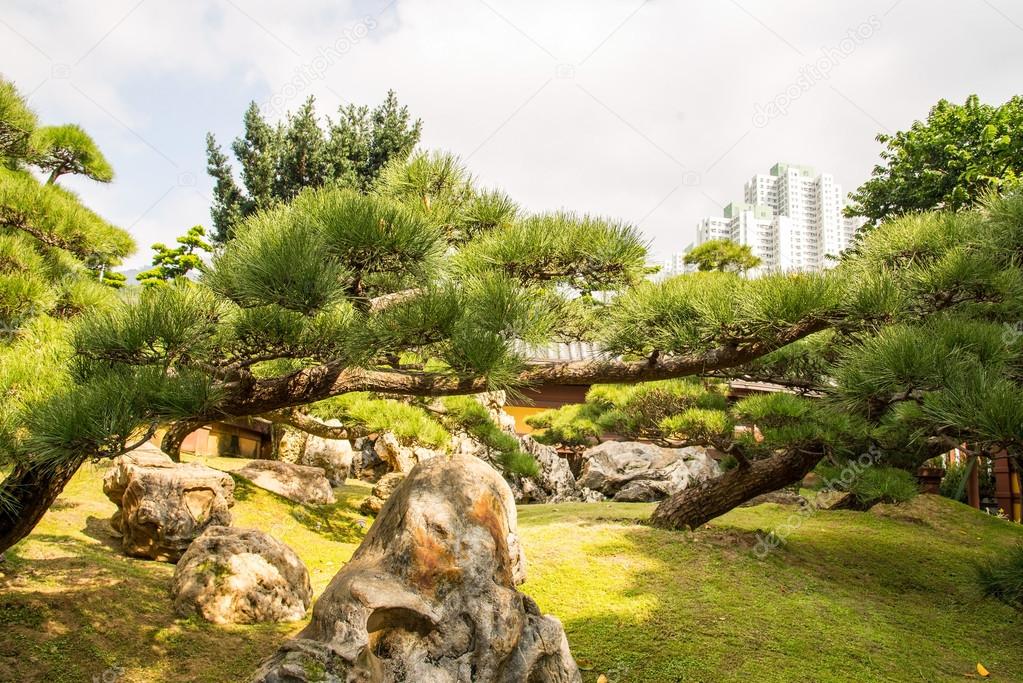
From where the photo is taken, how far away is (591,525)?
504 cm

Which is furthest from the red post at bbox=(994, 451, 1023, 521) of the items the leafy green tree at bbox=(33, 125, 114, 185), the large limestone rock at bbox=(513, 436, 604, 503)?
the leafy green tree at bbox=(33, 125, 114, 185)

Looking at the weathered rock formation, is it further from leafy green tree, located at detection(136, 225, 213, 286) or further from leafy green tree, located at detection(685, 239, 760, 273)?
leafy green tree, located at detection(685, 239, 760, 273)

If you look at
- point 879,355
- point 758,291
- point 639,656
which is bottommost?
point 639,656

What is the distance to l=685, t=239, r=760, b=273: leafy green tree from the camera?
41.4 ft

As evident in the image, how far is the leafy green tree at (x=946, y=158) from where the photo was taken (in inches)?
370

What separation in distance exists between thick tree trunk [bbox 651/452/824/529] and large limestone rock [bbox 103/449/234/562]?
2990 mm

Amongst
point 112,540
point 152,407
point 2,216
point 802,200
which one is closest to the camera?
point 152,407

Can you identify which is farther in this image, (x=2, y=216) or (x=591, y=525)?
Result: (x=591, y=525)

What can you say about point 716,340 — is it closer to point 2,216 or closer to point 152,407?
point 152,407

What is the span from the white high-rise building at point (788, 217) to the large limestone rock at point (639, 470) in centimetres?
526

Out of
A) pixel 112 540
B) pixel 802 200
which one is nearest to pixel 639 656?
pixel 112 540

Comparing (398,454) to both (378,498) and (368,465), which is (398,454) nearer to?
(378,498)

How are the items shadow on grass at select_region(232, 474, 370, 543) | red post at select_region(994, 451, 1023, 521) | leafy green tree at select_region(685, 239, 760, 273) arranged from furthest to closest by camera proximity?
1. leafy green tree at select_region(685, 239, 760, 273)
2. red post at select_region(994, 451, 1023, 521)
3. shadow on grass at select_region(232, 474, 370, 543)

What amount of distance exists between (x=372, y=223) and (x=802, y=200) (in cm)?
1436
